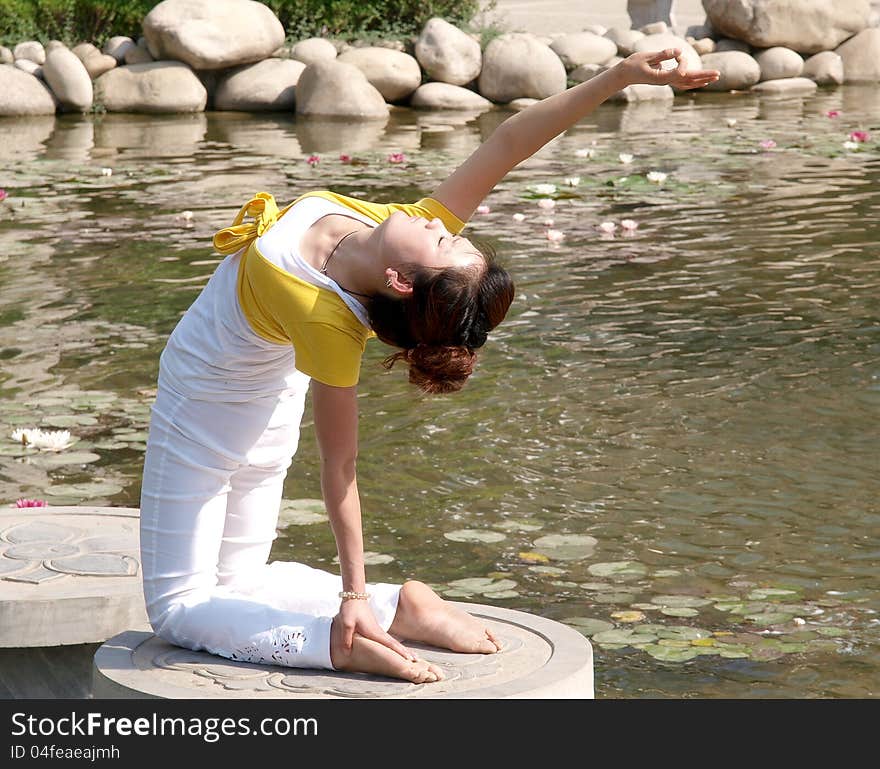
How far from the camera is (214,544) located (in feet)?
9.52

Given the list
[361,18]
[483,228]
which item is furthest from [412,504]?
[361,18]

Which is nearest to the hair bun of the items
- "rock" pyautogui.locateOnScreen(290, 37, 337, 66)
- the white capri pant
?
the white capri pant

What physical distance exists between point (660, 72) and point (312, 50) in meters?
13.2

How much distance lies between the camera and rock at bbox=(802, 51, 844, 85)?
16.3m

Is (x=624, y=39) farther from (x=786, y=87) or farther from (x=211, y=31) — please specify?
(x=211, y=31)

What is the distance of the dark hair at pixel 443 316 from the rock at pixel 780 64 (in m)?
14.5

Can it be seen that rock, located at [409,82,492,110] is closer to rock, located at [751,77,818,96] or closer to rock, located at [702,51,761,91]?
rock, located at [702,51,761,91]

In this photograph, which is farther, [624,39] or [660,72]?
[624,39]

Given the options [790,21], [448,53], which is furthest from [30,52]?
[790,21]

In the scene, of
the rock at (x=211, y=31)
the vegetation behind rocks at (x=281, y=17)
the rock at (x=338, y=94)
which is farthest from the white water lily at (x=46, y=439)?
the vegetation behind rocks at (x=281, y=17)

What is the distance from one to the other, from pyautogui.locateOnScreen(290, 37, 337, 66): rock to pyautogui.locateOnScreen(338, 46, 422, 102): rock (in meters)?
0.27

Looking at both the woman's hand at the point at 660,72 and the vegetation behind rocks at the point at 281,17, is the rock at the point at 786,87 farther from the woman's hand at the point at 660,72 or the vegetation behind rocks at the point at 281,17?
the woman's hand at the point at 660,72

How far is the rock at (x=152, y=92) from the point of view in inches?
582

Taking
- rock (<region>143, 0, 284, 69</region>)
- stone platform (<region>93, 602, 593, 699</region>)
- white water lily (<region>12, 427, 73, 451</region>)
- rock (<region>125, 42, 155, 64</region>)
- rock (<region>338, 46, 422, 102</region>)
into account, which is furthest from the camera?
rock (<region>125, 42, 155, 64</region>)
